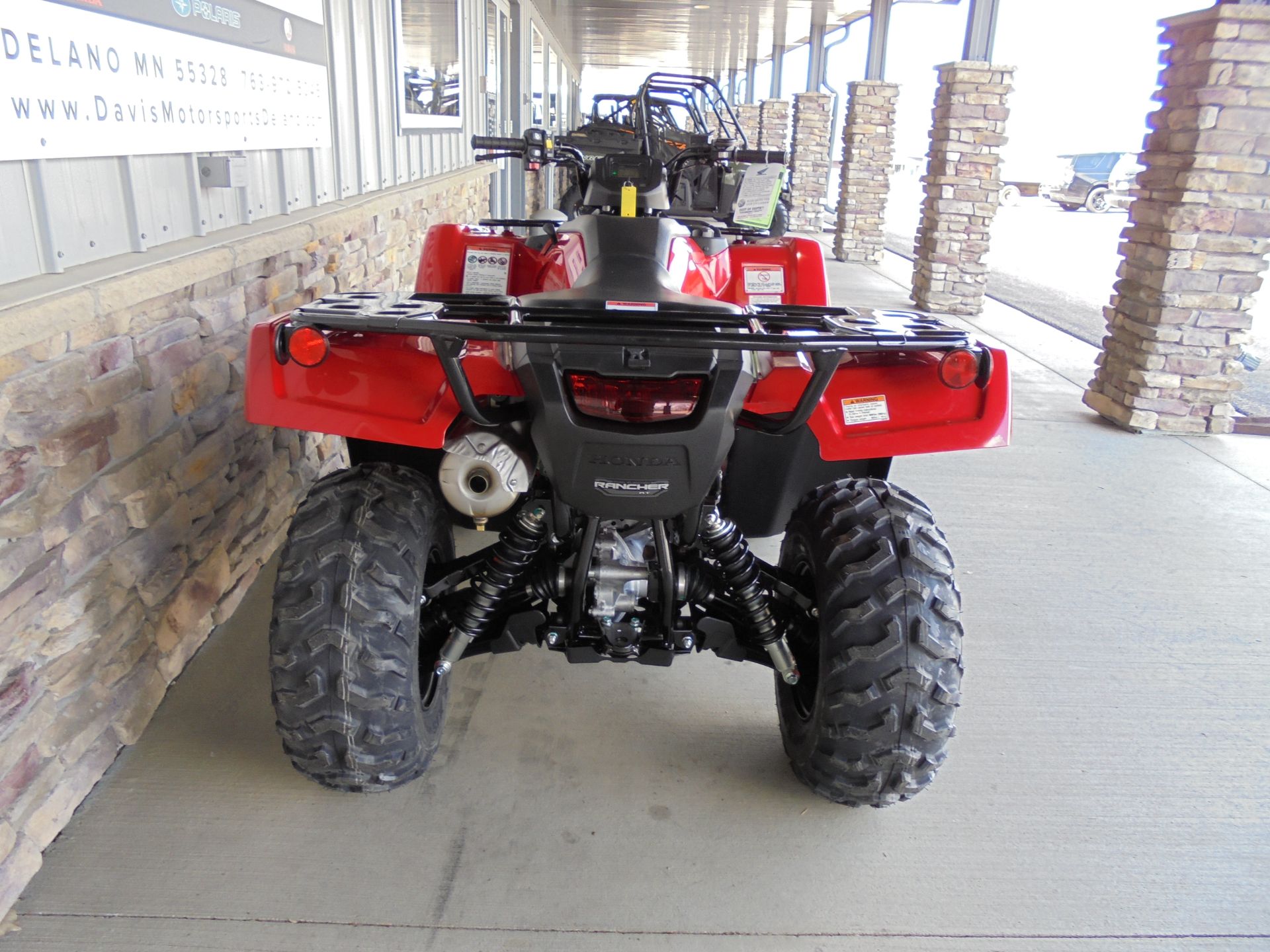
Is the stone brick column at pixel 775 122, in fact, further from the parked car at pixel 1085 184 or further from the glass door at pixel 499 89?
the glass door at pixel 499 89

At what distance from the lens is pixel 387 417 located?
1.88 metres

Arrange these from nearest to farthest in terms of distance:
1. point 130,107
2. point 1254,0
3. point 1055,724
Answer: point 130,107 < point 1055,724 < point 1254,0

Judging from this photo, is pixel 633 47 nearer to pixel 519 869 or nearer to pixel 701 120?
pixel 701 120

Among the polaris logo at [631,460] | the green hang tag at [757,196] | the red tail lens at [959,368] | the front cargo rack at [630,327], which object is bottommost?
the polaris logo at [631,460]

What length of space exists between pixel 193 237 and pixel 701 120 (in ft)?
22.7

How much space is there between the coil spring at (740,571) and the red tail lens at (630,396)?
1.21 ft

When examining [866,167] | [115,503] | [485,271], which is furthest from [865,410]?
[866,167]

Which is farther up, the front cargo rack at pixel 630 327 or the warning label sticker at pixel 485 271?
the front cargo rack at pixel 630 327

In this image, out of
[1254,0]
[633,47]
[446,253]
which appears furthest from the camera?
[633,47]

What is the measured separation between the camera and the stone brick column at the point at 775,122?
18500 mm

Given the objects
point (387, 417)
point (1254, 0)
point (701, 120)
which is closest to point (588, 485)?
point (387, 417)

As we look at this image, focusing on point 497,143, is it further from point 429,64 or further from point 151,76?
point 429,64

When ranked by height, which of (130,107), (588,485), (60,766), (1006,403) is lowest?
(60,766)

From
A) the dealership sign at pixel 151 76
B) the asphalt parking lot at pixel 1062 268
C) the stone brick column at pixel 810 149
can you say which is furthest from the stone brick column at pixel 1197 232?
the stone brick column at pixel 810 149
